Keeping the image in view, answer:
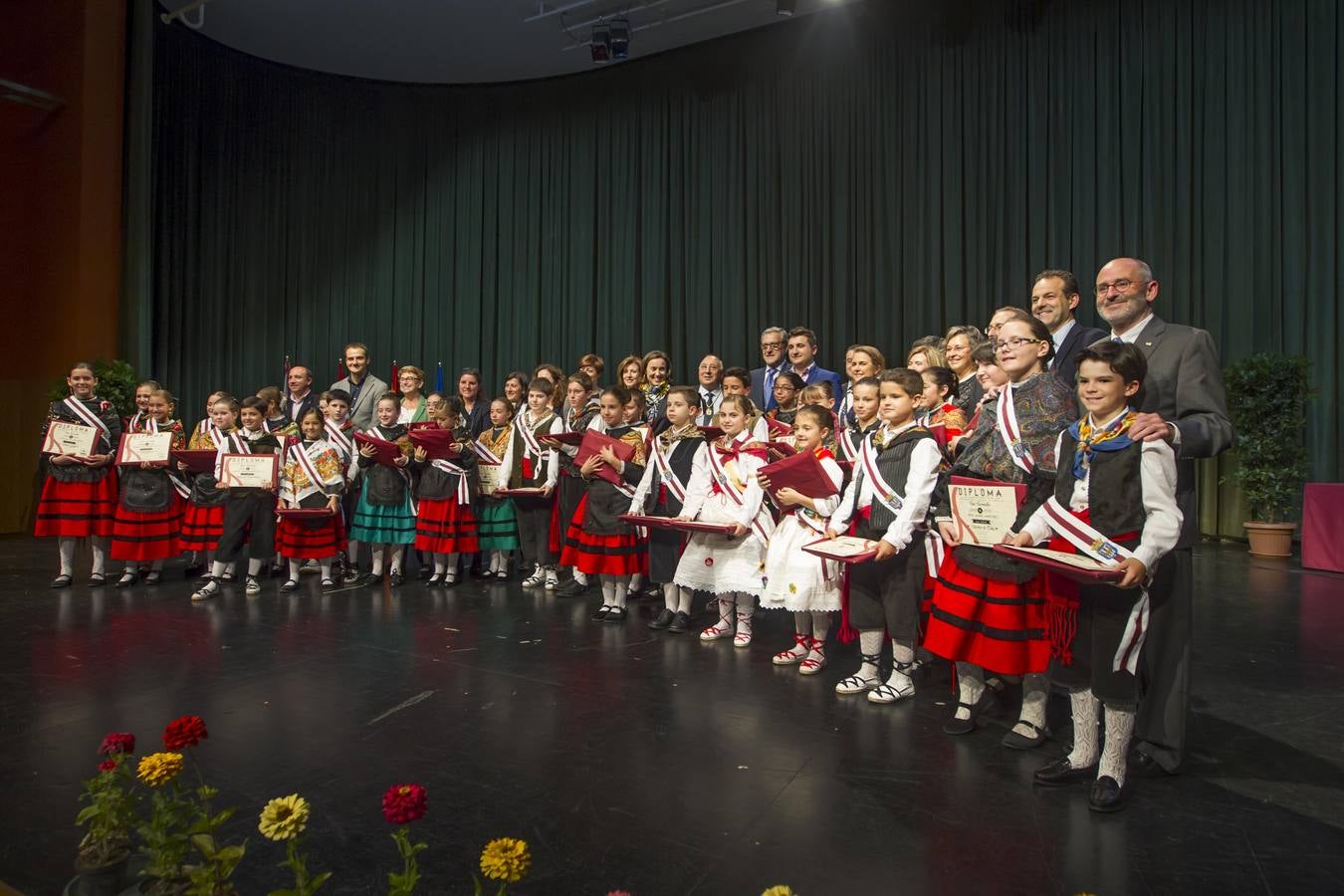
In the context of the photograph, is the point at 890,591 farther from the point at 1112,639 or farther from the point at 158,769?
the point at 158,769

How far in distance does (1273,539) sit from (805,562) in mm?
4882

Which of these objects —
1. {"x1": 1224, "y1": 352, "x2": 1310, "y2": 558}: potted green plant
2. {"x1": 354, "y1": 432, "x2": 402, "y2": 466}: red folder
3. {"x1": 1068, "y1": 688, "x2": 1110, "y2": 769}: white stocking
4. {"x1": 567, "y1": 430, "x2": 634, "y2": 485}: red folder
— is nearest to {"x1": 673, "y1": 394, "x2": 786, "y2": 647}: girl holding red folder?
{"x1": 567, "y1": 430, "x2": 634, "y2": 485}: red folder

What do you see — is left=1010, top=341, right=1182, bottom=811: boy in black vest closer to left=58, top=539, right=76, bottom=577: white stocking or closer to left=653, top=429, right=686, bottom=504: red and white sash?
left=653, top=429, right=686, bottom=504: red and white sash

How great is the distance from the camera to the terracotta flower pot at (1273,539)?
6219 millimetres

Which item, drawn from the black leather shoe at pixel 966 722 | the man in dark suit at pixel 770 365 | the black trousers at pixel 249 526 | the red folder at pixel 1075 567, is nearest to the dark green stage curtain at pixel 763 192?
the man in dark suit at pixel 770 365

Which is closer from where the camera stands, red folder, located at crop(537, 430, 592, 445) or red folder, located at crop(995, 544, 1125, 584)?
red folder, located at crop(995, 544, 1125, 584)

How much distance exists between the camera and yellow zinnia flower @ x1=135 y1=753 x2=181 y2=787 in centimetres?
144

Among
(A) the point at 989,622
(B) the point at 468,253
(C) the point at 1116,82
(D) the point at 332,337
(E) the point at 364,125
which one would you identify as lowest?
(A) the point at 989,622

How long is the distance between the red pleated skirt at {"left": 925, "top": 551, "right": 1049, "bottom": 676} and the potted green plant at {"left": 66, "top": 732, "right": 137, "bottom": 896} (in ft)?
6.58

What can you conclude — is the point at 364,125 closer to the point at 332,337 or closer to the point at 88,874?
the point at 332,337

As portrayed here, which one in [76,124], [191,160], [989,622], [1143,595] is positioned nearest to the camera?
[1143,595]

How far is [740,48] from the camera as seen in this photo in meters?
9.17

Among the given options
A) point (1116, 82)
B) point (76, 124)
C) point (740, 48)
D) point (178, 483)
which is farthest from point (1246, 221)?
point (76, 124)

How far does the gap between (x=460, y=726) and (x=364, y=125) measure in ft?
32.9
